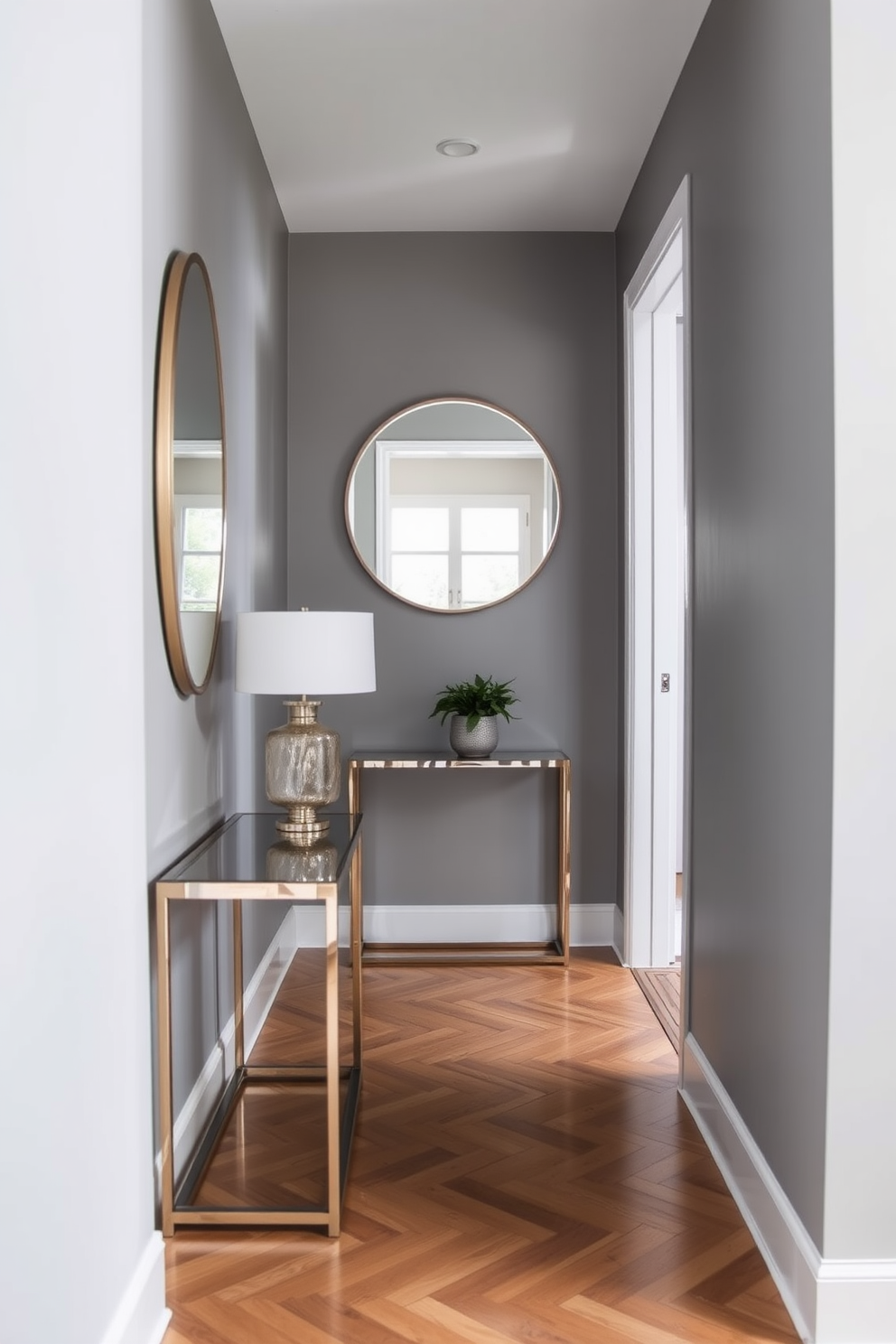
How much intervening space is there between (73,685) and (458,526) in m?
2.55

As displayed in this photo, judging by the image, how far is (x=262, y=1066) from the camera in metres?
2.87

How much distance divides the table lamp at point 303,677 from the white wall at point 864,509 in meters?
1.11

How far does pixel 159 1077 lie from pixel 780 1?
2.26 metres

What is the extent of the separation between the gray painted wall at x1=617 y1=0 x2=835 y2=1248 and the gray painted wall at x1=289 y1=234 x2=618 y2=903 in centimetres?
128

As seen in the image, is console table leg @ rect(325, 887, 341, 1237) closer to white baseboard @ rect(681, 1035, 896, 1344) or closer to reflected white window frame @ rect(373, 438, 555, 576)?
white baseboard @ rect(681, 1035, 896, 1344)

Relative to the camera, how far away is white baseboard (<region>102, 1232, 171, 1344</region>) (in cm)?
166

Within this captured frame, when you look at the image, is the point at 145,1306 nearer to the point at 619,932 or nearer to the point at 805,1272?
the point at 805,1272

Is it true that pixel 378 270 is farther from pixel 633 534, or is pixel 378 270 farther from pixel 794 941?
pixel 794 941

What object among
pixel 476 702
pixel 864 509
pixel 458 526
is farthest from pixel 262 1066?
pixel 864 509

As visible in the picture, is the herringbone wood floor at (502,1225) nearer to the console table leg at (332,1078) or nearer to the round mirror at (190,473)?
the console table leg at (332,1078)

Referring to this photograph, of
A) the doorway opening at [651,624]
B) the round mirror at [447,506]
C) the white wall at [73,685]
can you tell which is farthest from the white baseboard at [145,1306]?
the round mirror at [447,506]

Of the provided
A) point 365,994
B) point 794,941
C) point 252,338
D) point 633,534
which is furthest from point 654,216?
point 365,994

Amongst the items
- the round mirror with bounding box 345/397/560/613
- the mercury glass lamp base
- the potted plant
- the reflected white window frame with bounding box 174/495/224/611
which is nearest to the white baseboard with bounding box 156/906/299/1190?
the mercury glass lamp base

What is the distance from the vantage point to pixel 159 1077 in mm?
2021
